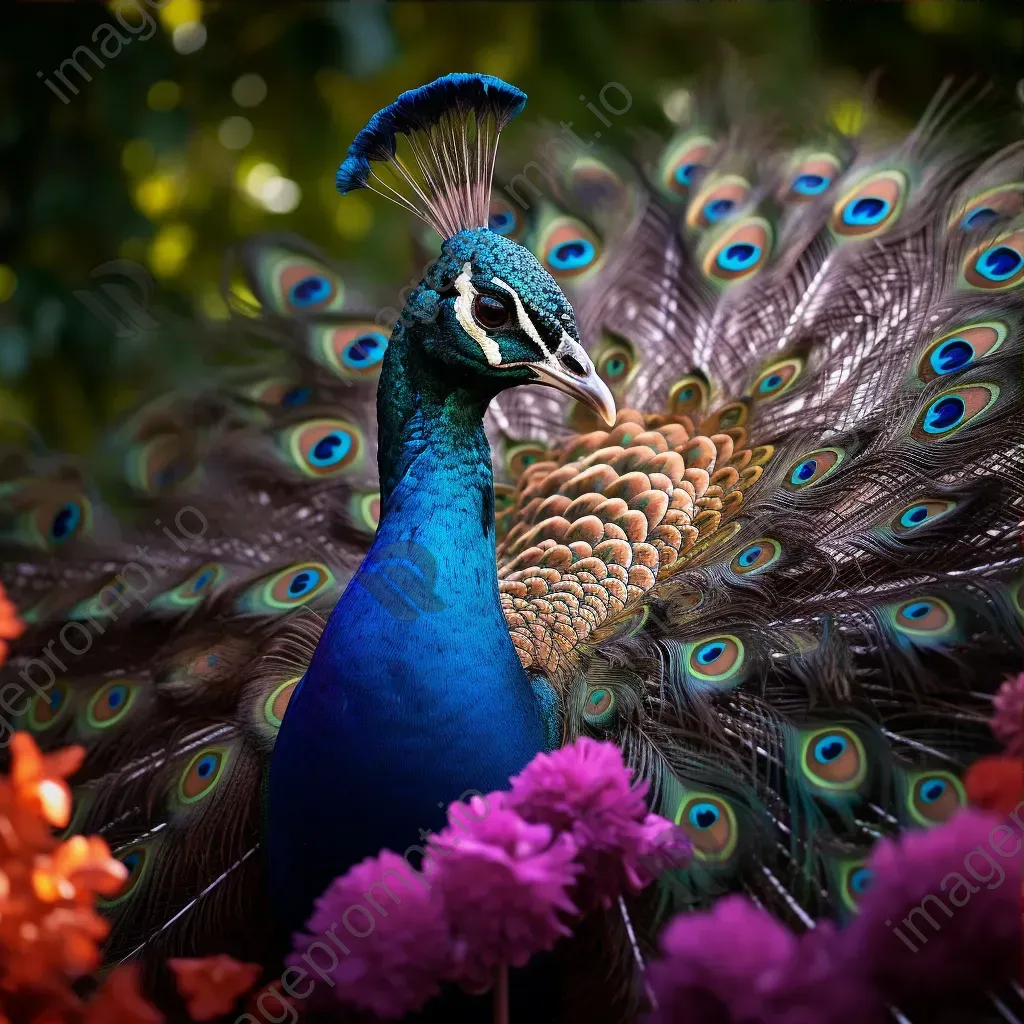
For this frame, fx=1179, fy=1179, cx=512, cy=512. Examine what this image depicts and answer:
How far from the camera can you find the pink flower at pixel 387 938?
2.73 feet

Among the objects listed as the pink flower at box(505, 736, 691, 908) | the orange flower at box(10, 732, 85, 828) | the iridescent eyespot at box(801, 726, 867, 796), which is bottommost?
the orange flower at box(10, 732, 85, 828)

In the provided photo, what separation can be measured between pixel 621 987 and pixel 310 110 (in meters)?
2.17

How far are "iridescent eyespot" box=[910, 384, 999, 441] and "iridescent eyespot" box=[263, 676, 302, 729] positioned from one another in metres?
0.91

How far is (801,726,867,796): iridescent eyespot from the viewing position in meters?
1.17

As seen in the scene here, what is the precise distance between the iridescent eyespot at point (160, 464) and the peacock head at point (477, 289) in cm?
89

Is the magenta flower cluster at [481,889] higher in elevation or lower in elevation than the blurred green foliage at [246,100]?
lower

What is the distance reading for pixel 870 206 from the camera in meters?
2.04

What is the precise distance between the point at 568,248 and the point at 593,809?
1579 millimetres

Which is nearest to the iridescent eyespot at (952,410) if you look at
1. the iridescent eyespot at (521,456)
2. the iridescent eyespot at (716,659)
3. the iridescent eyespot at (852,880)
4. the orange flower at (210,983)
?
the iridescent eyespot at (716,659)

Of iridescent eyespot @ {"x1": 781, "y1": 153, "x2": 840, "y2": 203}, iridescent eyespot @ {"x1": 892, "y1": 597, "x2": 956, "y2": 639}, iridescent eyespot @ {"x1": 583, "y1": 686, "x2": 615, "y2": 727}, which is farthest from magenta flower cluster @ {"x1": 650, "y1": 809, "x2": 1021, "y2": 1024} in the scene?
iridescent eyespot @ {"x1": 781, "y1": 153, "x2": 840, "y2": 203}

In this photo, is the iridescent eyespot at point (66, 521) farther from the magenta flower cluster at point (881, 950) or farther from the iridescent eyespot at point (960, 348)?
the magenta flower cluster at point (881, 950)

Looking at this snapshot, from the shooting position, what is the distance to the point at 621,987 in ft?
3.88

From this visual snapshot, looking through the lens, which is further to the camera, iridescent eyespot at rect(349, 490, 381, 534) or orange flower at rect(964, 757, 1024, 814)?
iridescent eyespot at rect(349, 490, 381, 534)

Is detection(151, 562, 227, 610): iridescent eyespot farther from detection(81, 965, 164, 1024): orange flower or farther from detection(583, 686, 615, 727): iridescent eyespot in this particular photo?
detection(81, 965, 164, 1024): orange flower
